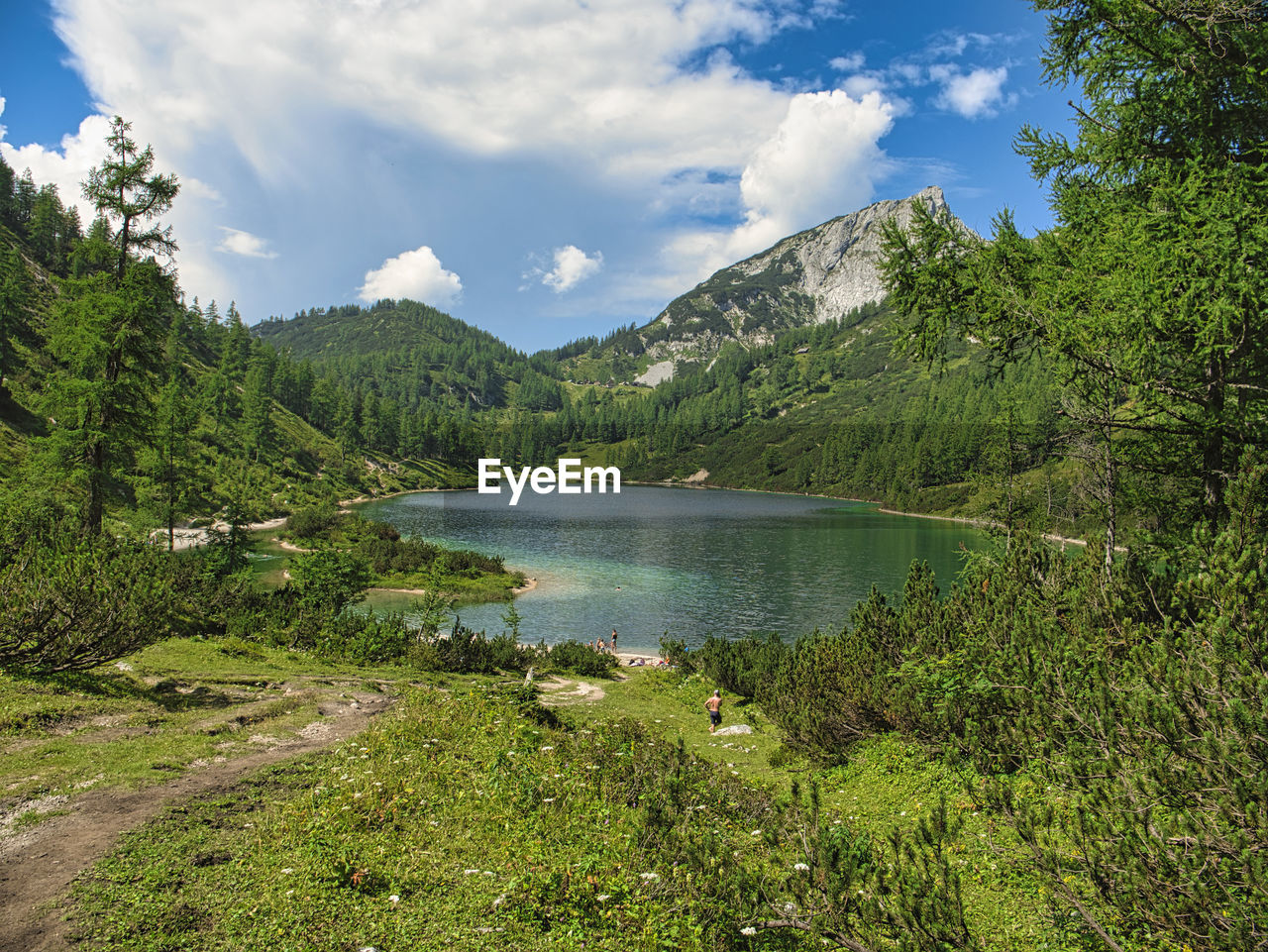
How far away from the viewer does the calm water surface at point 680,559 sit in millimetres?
44031

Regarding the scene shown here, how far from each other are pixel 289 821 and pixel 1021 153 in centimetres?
1434

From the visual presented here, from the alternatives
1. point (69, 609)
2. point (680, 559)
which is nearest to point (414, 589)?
point (680, 559)

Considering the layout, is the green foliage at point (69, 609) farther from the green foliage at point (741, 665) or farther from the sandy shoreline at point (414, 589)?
the sandy shoreline at point (414, 589)

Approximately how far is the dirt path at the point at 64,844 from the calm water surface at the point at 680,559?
18.2m

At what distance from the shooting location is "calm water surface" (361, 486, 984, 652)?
44.0m

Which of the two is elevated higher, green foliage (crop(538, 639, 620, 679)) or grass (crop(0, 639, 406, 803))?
grass (crop(0, 639, 406, 803))

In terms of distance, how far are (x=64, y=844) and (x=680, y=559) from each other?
64.0 metres

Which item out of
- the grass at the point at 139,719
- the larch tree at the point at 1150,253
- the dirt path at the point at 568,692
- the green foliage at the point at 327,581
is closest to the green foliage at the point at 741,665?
the dirt path at the point at 568,692

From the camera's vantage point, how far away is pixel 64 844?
6.42 m

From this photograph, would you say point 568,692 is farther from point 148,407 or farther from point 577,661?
point 148,407

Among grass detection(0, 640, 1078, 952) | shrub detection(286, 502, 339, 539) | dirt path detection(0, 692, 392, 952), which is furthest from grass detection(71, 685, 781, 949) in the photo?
shrub detection(286, 502, 339, 539)

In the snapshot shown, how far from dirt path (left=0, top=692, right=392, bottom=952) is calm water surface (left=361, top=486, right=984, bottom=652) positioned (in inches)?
718

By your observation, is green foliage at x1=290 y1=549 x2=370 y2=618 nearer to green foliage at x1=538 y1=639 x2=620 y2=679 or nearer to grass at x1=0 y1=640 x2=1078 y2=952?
green foliage at x1=538 y1=639 x2=620 y2=679

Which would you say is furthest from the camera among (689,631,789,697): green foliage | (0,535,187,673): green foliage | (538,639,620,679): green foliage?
(538,639,620,679): green foliage
